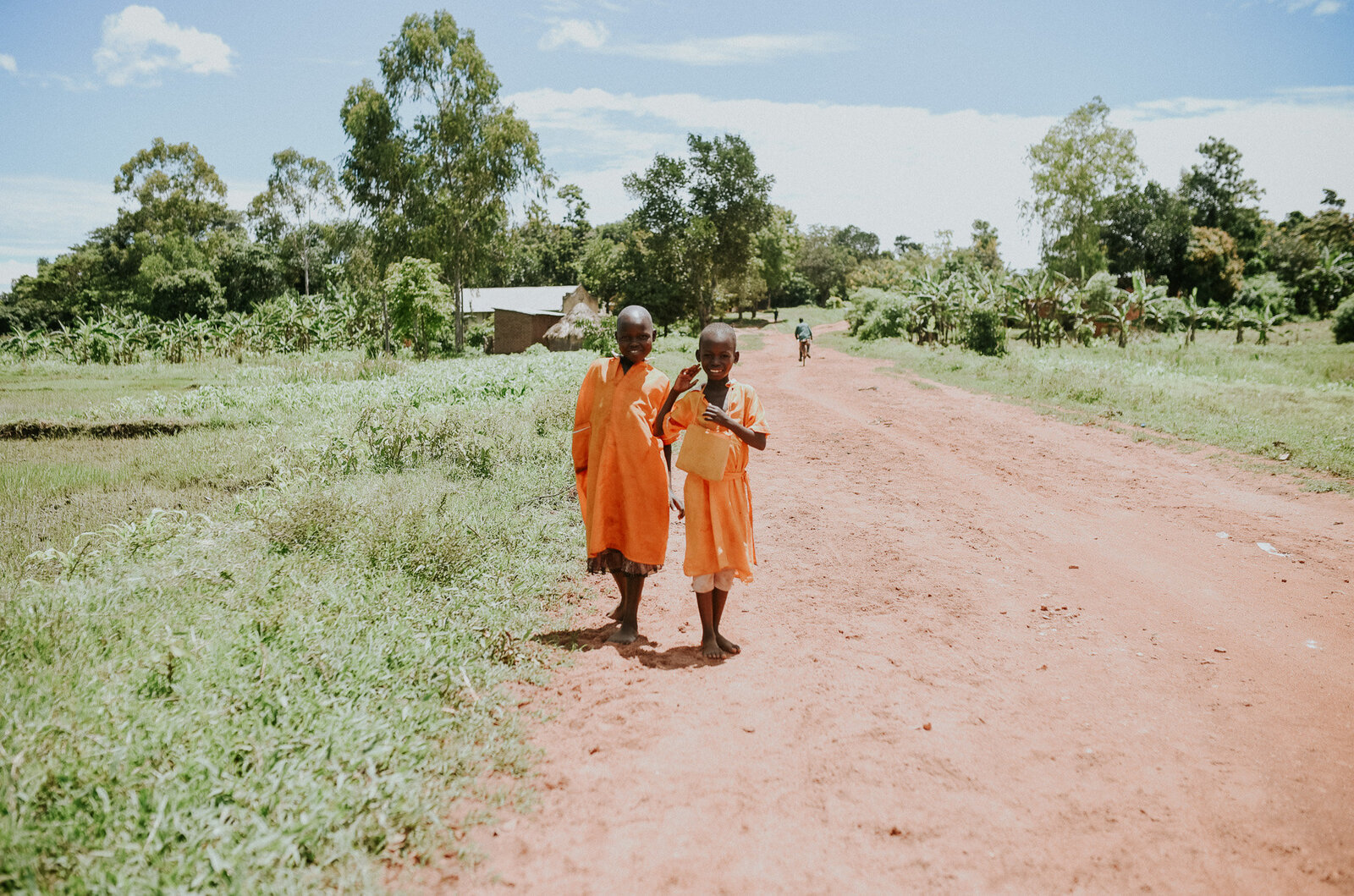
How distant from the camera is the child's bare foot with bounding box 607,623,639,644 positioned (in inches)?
171

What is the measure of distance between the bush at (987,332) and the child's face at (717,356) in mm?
20855

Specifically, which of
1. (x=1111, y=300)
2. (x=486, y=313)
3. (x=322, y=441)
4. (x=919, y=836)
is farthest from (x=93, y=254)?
(x=919, y=836)

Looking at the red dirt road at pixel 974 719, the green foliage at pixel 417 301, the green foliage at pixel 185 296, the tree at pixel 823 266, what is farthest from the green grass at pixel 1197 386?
the tree at pixel 823 266

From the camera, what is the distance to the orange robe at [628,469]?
415cm

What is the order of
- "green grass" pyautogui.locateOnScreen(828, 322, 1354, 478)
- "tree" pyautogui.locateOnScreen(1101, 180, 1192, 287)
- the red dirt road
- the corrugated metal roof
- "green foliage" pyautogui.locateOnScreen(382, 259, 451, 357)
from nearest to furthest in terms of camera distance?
the red dirt road, "green grass" pyautogui.locateOnScreen(828, 322, 1354, 478), "green foliage" pyautogui.locateOnScreen(382, 259, 451, 357), the corrugated metal roof, "tree" pyautogui.locateOnScreen(1101, 180, 1192, 287)

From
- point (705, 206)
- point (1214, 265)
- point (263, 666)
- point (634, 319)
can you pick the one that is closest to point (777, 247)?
point (705, 206)

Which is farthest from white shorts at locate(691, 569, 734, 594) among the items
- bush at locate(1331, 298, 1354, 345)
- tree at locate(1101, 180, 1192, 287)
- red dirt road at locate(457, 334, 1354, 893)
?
tree at locate(1101, 180, 1192, 287)

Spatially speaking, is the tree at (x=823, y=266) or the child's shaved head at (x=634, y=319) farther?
the tree at (x=823, y=266)

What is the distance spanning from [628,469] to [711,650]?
Answer: 1.11 metres

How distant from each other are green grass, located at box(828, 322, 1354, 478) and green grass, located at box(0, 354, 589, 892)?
8802 millimetres

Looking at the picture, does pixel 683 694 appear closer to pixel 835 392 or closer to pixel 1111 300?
pixel 835 392

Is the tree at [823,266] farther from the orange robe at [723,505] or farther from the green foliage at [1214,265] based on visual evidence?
the orange robe at [723,505]

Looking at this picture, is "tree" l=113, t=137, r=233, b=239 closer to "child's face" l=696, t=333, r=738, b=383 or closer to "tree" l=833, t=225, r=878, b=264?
"child's face" l=696, t=333, r=738, b=383

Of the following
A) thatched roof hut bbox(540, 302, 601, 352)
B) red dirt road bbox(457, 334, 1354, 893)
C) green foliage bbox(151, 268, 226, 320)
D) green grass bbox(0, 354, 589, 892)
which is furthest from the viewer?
green foliage bbox(151, 268, 226, 320)
